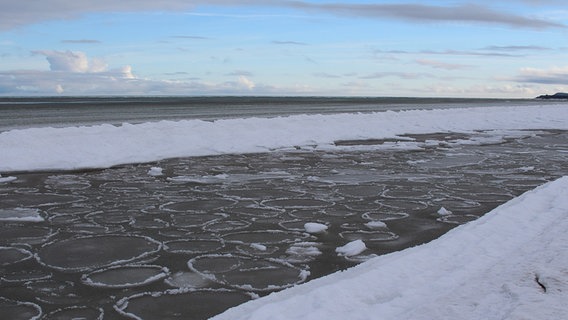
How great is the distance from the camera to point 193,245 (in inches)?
211

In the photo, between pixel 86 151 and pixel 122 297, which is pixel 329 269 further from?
pixel 86 151

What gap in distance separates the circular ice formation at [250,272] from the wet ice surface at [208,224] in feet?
0.05

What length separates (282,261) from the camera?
15.9 ft

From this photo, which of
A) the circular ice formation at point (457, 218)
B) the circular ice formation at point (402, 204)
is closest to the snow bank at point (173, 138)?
the circular ice formation at point (402, 204)

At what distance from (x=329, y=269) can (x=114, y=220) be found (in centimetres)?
286

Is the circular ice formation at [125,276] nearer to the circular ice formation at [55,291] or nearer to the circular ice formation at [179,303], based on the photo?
the circular ice formation at [55,291]

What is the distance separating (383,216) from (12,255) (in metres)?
3.85

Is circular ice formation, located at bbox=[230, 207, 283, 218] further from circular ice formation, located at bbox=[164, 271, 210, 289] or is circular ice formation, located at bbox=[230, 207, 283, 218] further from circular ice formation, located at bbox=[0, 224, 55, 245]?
circular ice formation, located at bbox=[164, 271, 210, 289]

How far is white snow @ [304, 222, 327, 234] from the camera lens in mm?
5883

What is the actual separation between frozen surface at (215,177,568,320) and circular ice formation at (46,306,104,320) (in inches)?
33.2

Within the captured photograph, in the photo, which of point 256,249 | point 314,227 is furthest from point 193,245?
point 314,227

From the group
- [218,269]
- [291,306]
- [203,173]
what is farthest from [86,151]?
[291,306]

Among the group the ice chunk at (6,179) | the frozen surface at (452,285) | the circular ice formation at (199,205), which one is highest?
the frozen surface at (452,285)

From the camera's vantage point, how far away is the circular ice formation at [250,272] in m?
4.25
